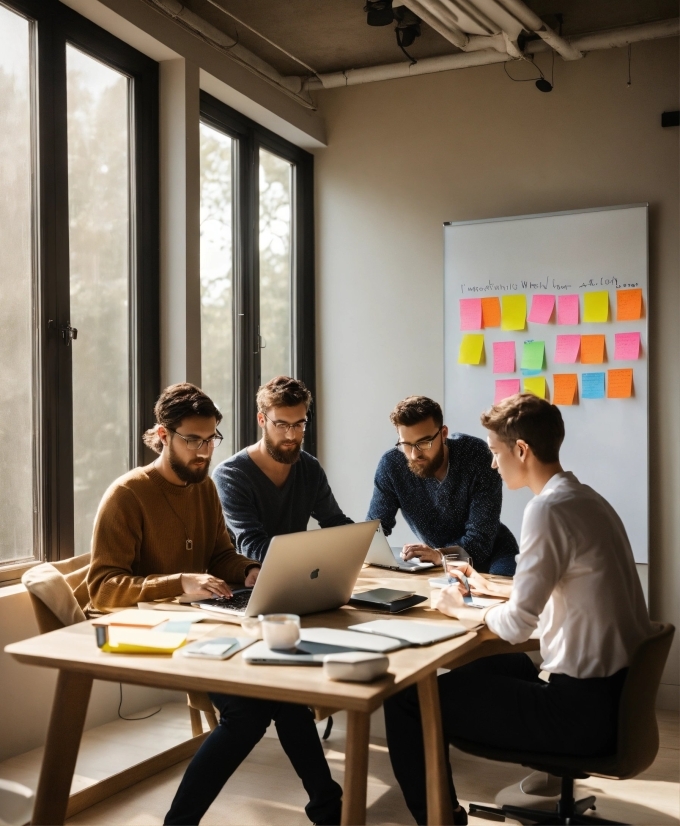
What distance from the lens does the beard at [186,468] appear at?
2621mm

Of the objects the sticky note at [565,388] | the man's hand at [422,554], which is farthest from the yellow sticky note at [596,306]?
the man's hand at [422,554]

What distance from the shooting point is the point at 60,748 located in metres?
2.05

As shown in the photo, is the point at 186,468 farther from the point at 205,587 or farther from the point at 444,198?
the point at 444,198

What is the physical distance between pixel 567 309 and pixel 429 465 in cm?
124

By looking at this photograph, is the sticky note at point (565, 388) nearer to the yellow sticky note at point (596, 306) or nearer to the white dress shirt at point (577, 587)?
the yellow sticky note at point (596, 306)

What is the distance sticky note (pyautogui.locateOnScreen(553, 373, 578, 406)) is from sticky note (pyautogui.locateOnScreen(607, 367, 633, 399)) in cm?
15

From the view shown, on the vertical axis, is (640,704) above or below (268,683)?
below

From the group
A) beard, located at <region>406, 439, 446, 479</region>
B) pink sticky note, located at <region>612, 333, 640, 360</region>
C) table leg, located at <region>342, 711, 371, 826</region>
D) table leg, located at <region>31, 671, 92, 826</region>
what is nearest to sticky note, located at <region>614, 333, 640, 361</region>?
pink sticky note, located at <region>612, 333, 640, 360</region>

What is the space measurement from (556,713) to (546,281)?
96.1 inches

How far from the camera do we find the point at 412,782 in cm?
226

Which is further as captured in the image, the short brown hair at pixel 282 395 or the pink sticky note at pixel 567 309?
the pink sticky note at pixel 567 309

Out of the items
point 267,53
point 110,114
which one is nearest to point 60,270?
point 110,114

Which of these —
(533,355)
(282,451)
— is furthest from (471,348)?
(282,451)

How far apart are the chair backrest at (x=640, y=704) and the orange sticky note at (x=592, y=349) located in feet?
6.75
